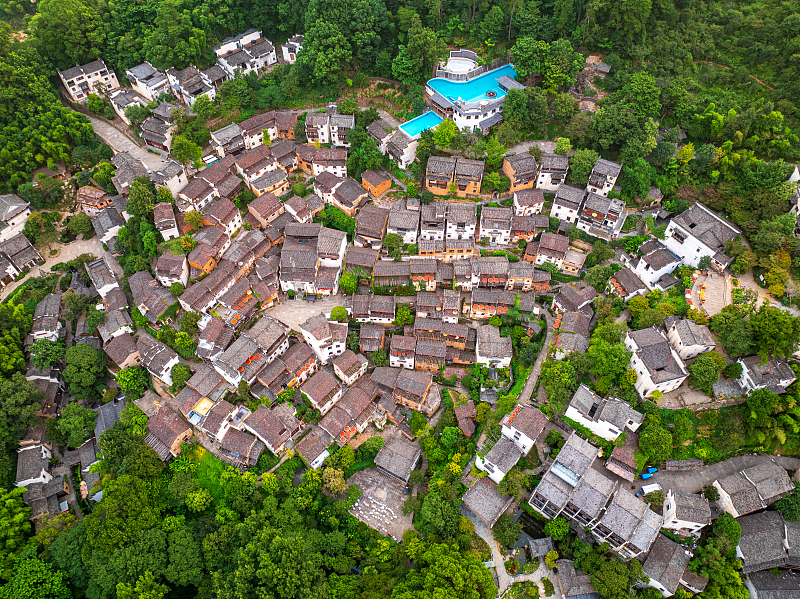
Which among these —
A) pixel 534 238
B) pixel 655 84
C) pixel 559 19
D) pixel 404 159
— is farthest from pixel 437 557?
pixel 559 19

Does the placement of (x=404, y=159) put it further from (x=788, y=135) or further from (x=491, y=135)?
(x=788, y=135)

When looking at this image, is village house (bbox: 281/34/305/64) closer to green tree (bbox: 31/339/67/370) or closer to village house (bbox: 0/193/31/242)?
village house (bbox: 0/193/31/242)

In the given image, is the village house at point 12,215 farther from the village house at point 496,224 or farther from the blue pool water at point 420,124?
the village house at point 496,224

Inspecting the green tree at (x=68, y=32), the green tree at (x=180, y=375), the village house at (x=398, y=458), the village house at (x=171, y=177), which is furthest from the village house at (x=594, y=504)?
the green tree at (x=68, y=32)

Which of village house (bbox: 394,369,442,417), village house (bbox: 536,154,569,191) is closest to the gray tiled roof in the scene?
village house (bbox: 394,369,442,417)

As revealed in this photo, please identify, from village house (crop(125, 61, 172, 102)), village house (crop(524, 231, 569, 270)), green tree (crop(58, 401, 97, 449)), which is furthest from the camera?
village house (crop(125, 61, 172, 102))

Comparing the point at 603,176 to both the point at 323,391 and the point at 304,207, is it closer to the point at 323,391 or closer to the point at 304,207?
the point at 304,207
